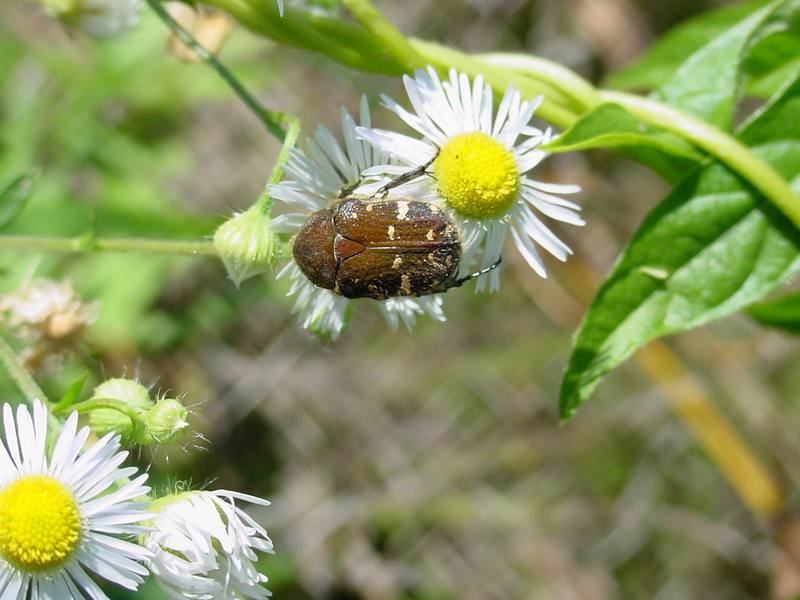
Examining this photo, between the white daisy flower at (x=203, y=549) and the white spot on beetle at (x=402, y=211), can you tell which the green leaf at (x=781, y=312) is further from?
the white daisy flower at (x=203, y=549)

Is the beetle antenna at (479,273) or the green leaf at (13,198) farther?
the green leaf at (13,198)

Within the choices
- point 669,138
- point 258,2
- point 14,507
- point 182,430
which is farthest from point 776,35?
point 14,507

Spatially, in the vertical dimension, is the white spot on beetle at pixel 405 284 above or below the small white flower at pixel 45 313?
above

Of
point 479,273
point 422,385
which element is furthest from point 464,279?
point 422,385

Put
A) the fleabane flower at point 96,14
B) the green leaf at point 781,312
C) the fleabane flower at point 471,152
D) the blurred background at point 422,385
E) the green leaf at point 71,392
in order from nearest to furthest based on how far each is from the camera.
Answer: the green leaf at point 71,392, the fleabane flower at point 471,152, the green leaf at point 781,312, the fleabane flower at point 96,14, the blurred background at point 422,385

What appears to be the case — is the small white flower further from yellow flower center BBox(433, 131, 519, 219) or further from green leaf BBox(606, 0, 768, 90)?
green leaf BBox(606, 0, 768, 90)

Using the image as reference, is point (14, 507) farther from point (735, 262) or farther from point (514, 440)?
point (514, 440)

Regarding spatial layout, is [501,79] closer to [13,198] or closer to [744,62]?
[744,62]

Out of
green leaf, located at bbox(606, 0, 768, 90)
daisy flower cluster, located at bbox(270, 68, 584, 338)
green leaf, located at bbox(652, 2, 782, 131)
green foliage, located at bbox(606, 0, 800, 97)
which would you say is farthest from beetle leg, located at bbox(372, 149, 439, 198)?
green leaf, located at bbox(606, 0, 768, 90)

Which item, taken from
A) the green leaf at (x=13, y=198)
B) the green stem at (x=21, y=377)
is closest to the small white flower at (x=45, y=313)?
the green leaf at (x=13, y=198)
